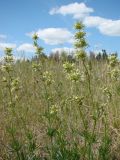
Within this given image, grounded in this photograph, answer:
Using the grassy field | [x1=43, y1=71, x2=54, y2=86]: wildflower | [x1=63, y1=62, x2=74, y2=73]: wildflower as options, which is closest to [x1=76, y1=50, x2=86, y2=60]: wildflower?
the grassy field

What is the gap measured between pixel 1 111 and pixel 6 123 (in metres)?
0.92

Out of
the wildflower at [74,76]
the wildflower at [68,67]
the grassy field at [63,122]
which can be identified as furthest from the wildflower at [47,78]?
the wildflower at [74,76]

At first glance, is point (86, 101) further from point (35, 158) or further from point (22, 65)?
point (22, 65)

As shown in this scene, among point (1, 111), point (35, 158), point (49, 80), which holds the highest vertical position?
point (49, 80)

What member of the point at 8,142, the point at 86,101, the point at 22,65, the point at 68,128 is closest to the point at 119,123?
the point at 68,128

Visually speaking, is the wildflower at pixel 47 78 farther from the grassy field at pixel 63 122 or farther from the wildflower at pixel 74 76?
the wildflower at pixel 74 76

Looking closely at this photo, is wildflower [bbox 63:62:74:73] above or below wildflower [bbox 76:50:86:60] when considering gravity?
below

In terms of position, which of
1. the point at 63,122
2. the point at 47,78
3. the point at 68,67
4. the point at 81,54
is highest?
the point at 81,54

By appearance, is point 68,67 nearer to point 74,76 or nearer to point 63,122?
point 74,76

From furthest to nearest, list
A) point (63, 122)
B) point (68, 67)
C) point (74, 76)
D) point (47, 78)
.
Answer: point (63, 122) → point (47, 78) → point (68, 67) → point (74, 76)

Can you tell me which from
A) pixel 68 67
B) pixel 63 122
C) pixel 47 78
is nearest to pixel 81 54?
pixel 68 67

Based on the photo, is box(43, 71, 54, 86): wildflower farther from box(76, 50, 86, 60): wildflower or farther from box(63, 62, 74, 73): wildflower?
box(76, 50, 86, 60): wildflower

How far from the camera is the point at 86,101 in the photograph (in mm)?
6332

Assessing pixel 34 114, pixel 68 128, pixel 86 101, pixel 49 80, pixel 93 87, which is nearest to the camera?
pixel 49 80
